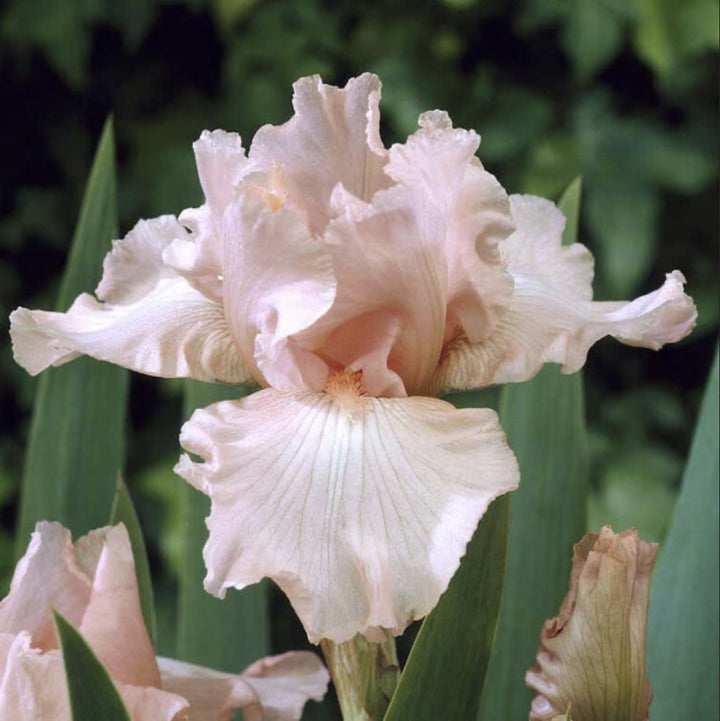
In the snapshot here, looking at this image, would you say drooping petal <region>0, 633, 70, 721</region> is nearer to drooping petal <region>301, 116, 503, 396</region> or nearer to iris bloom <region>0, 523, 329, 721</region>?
iris bloom <region>0, 523, 329, 721</region>

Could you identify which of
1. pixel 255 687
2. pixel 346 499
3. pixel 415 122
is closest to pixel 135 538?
pixel 255 687

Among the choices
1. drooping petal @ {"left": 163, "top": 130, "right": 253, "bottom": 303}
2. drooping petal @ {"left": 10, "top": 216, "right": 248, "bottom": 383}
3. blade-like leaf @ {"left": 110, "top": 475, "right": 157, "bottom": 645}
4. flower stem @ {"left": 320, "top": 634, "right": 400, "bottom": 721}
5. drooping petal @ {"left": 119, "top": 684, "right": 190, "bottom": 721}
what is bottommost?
drooping petal @ {"left": 119, "top": 684, "right": 190, "bottom": 721}

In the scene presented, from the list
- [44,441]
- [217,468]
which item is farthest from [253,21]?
[217,468]

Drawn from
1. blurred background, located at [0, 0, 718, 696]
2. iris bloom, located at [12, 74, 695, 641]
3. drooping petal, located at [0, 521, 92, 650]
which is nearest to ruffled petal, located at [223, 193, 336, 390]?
iris bloom, located at [12, 74, 695, 641]

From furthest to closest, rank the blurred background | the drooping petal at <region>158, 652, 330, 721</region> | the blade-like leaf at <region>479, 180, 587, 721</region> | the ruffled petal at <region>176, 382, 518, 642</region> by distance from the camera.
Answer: the blurred background → the blade-like leaf at <region>479, 180, 587, 721</region> → the drooping petal at <region>158, 652, 330, 721</region> → the ruffled petal at <region>176, 382, 518, 642</region>

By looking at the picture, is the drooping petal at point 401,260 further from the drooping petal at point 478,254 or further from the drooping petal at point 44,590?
the drooping petal at point 44,590

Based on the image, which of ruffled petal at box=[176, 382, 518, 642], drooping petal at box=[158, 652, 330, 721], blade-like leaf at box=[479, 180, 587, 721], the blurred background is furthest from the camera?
the blurred background
